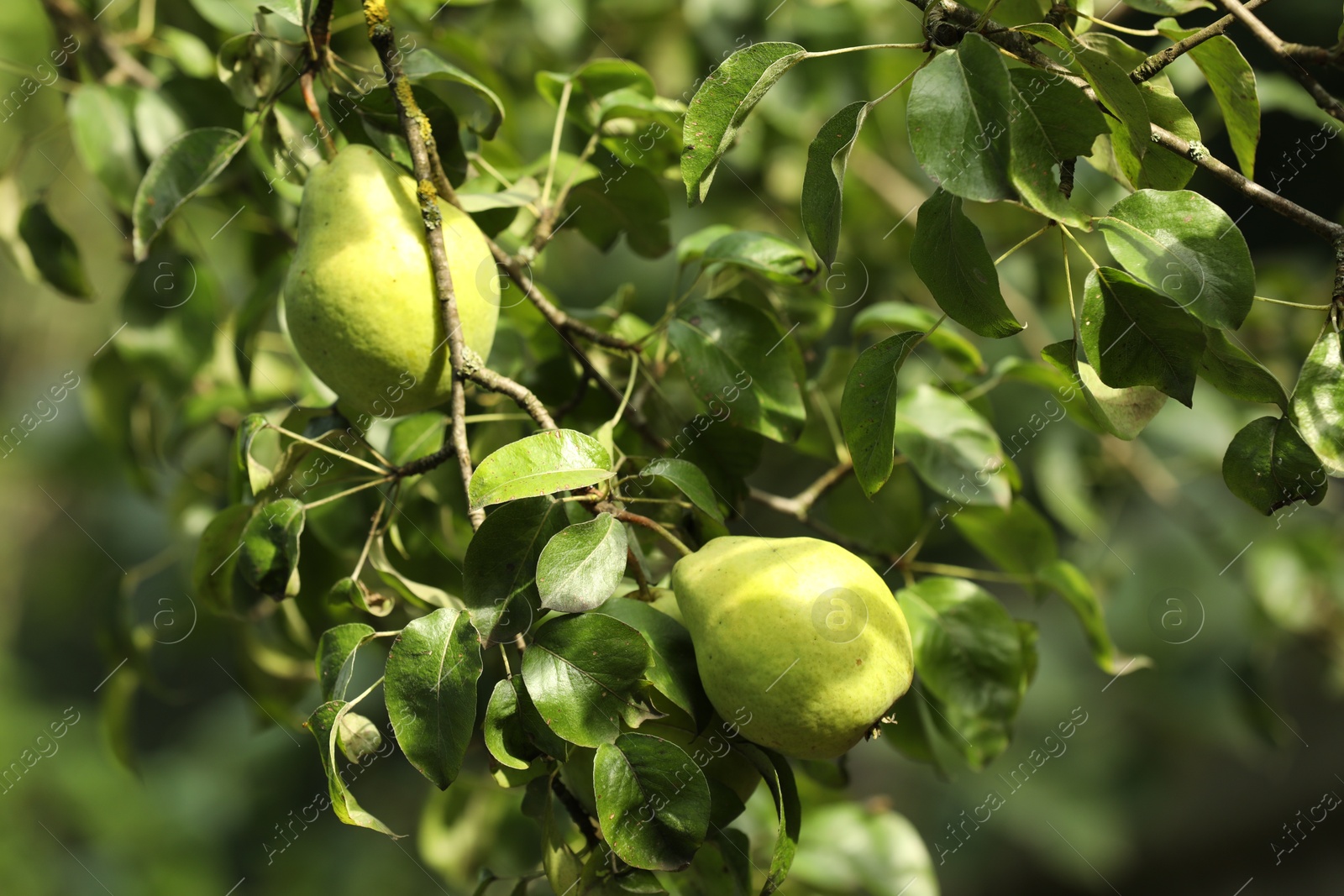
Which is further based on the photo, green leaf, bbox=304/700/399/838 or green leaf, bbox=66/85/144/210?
green leaf, bbox=66/85/144/210

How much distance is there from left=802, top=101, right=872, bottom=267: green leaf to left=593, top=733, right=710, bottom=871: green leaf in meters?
0.30

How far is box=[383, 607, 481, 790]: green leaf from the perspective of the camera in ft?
1.85

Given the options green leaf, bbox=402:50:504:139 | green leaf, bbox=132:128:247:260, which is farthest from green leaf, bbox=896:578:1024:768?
green leaf, bbox=132:128:247:260

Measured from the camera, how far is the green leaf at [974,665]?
2.71 ft

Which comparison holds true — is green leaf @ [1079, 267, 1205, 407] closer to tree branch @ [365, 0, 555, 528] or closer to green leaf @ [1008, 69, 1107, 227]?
green leaf @ [1008, 69, 1107, 227]

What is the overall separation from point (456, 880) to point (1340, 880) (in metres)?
2.98

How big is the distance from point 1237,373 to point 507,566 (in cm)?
45

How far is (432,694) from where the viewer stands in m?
0.57

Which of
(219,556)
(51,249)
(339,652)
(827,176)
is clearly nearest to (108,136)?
(51,249)

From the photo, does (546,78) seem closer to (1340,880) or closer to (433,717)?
(433,717)

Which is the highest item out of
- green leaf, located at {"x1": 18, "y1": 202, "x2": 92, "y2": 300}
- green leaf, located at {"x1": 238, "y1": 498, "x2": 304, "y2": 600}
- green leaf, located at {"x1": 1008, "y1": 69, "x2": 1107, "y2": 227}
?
green leaf, located at {"x1": 18, "y1": 202, "x2": 92, "y2": 300}

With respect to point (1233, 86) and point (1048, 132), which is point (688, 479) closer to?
point (1048, 132)

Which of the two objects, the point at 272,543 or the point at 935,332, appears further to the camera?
the point at 935,332

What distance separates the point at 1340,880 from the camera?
9.78 feet
